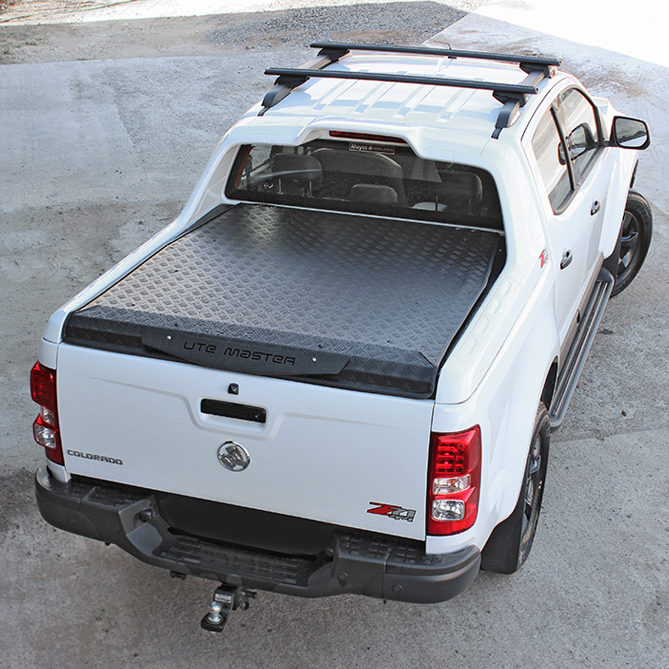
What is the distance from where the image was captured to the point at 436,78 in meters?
4.21

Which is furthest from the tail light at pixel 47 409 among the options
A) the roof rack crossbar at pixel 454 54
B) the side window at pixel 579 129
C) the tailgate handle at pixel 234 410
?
the side window at pixel 579 129

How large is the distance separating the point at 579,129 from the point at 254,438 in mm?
3069

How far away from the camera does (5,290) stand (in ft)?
21.5

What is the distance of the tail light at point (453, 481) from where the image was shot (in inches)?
108

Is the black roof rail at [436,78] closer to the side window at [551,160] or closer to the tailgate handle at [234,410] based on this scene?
the side window at [551,160]

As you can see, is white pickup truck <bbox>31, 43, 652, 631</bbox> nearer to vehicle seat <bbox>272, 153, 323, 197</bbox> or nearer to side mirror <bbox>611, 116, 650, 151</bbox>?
vehicle seat <bbox>272, 153, 323, 197</bbox>

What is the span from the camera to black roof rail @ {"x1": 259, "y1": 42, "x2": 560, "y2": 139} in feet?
13.0

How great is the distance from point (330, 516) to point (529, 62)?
2819 millimetres

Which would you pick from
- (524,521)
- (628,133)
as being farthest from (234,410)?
(628,133)

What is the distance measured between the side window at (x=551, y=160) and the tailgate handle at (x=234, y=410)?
2.06 meters

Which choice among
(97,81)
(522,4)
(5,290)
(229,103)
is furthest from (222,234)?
(522,4)

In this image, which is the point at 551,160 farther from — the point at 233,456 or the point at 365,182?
the point at 233,456

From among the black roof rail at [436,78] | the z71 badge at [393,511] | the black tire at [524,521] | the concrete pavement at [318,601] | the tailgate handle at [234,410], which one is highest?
the black roof rail at [436,78]

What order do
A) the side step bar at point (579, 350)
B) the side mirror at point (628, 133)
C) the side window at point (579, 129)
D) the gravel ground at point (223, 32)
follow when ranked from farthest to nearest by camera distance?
the gravel ground at point (223, 32), the side mirror at point (628, 133), the side window at point (579, 129), the side step bar at point (579, 350)
